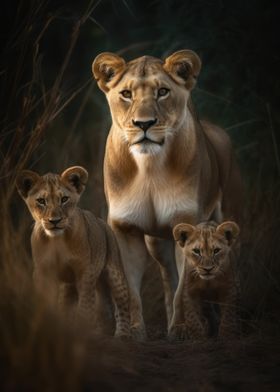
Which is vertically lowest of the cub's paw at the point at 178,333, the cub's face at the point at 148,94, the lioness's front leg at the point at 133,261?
the cub's paw at the point at 178,333

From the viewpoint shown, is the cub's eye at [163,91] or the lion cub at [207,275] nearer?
the lion cub at [207,275]

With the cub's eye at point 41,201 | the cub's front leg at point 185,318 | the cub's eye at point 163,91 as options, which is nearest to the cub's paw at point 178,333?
the cub's front leg at point 185,318

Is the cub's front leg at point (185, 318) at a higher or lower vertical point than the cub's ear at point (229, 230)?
lower

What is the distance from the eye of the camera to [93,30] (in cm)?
976

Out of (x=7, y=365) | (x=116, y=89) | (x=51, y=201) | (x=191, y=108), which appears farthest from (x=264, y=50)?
(x=7, y=365)

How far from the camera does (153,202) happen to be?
6.48 meters

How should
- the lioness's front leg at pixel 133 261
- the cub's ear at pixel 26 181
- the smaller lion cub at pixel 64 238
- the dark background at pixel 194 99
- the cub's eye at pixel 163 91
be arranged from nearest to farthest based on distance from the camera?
the dark background at pixel 194 99 < the smaller lion cub at pixel 64 238 < the cub's ear at pixel 26 181 < the cub's eye at pixel 163 91 < the lioness's front leg at pixel 133 261

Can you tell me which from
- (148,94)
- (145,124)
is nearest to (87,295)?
(145,124)

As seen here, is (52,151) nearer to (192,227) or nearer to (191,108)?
(191,108)

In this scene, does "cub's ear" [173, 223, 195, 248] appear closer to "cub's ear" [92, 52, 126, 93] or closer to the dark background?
the dark background

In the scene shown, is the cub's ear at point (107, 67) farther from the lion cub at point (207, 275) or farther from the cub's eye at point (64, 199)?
the lion cub at point (207, 275)

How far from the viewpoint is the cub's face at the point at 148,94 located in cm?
607

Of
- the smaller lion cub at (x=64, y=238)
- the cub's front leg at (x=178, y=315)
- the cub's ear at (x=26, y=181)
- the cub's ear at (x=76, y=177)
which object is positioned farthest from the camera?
the cub's front leg at (x=178, y=315)

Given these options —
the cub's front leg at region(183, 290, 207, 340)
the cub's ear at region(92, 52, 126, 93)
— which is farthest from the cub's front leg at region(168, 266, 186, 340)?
the cub's ear at region(92, 52, 126, 93)
